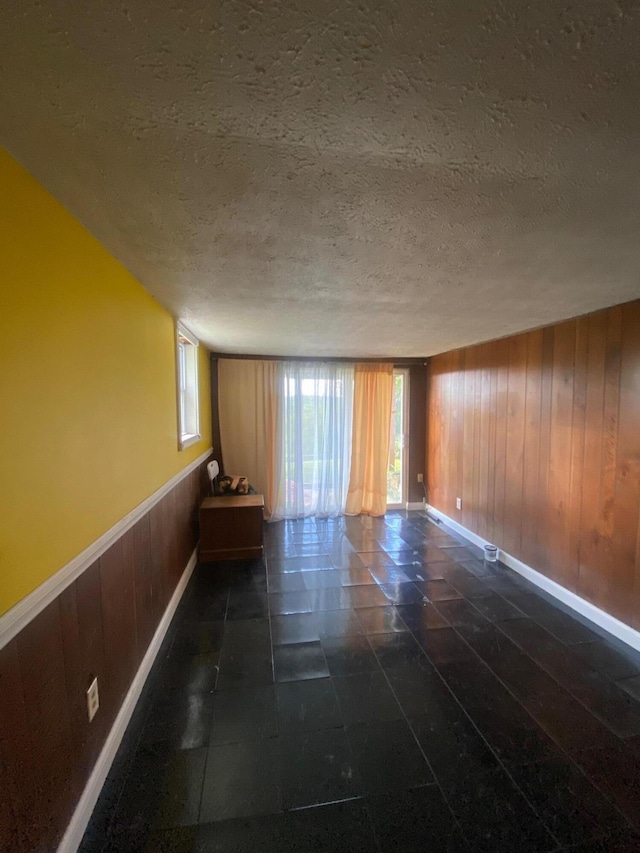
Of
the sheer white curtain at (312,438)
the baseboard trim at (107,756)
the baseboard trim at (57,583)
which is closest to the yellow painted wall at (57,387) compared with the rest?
the baseboard trim at (57,583)

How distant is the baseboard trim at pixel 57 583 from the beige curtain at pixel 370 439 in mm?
3072

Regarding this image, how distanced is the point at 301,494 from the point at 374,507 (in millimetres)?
992

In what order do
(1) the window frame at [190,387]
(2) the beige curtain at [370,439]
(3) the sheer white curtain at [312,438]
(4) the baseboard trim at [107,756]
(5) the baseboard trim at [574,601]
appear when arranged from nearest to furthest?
1. (4) the baseboard trim at [107,756]
2. (5) the baseboard trim at [574,601]
3. (1) the window frame at [190,387]
4. (3) the sheer white curtain at [312,438]
5. (2) the beige curtain at [370,439]

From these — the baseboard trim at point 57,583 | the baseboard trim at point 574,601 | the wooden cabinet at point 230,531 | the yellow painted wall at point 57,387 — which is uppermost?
the yellow painted wall at point 57,387

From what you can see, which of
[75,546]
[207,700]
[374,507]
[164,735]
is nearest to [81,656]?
[75,546]

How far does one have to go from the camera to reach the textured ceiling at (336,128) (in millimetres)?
575

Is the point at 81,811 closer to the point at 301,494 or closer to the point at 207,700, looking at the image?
the point at 207,700

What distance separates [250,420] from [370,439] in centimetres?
158

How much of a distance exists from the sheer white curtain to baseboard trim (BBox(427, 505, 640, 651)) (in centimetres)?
180

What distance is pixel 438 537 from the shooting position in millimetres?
3783

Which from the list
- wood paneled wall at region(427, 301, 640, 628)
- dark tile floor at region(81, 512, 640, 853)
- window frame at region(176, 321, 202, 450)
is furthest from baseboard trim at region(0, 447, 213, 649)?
wood paneled wall at region(427, 301, 640, 628)

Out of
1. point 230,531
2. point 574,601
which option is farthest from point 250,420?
point 574,601

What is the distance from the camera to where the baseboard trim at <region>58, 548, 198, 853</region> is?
1096 mm

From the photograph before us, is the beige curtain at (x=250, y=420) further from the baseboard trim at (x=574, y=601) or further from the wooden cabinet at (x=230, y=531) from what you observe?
the baseboard trim at (x=574, y=601)
